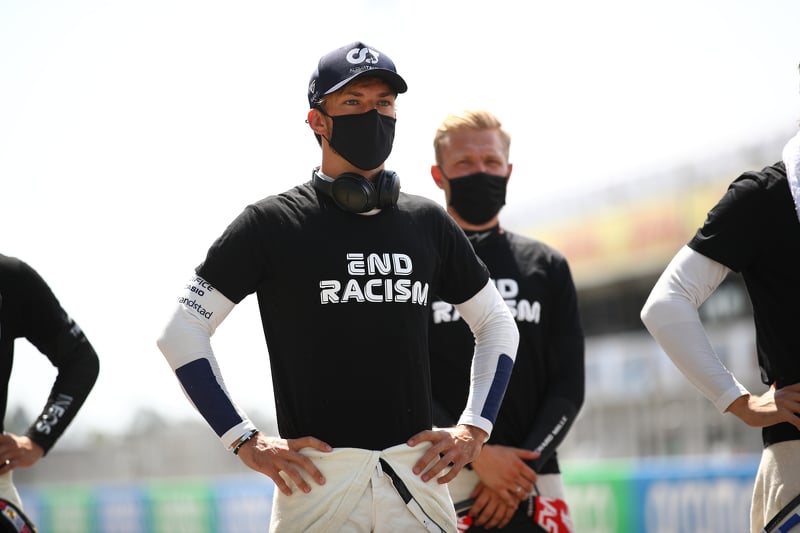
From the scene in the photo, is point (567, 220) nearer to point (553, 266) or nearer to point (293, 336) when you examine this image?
point (553, 266)

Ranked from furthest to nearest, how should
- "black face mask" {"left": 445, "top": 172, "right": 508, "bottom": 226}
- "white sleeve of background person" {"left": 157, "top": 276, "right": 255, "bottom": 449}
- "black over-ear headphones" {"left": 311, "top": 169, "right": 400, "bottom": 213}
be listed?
1. "black face mask" {"left": 445, "top": 172, "right": 508, "bottom": 226}
2. "black over-ear headphones" {"left": 311, "top": 169, "right": 400, "bottom": 213}
3. "white sleeve of background person" {"left": 157, "top": 276, "right": 255, "bottom": 449}

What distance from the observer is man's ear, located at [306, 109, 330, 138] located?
163 inches

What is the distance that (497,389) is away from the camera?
4164 millimetres

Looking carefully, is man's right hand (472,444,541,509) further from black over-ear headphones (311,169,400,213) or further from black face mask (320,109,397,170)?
black face mask (320,109,397,170)

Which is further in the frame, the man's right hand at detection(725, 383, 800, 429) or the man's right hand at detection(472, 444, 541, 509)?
the man's right hand at detection(472, 444, 541, 509)

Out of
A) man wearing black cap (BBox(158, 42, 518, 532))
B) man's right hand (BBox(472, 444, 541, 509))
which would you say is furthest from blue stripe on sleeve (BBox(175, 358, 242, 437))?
man's right hand (BBox(472, 444, 541, 509))

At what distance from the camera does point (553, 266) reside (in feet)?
18.2

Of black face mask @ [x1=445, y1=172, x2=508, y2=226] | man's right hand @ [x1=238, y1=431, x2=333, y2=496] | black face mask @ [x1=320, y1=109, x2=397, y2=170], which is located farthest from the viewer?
black face mask @ [x1=445, y1=172, x2=508, y2=226]

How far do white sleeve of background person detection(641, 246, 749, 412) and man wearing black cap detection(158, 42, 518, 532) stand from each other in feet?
2.23

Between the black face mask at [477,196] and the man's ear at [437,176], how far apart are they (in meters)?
0.12

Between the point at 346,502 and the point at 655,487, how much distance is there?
7.29 m

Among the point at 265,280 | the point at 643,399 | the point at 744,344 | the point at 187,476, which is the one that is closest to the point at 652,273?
the point at 744,344

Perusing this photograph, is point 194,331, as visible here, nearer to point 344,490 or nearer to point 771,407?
point 344,490

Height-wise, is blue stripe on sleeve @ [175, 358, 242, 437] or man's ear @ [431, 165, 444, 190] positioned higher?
man's ear @ [431, 165, 444, 190]
